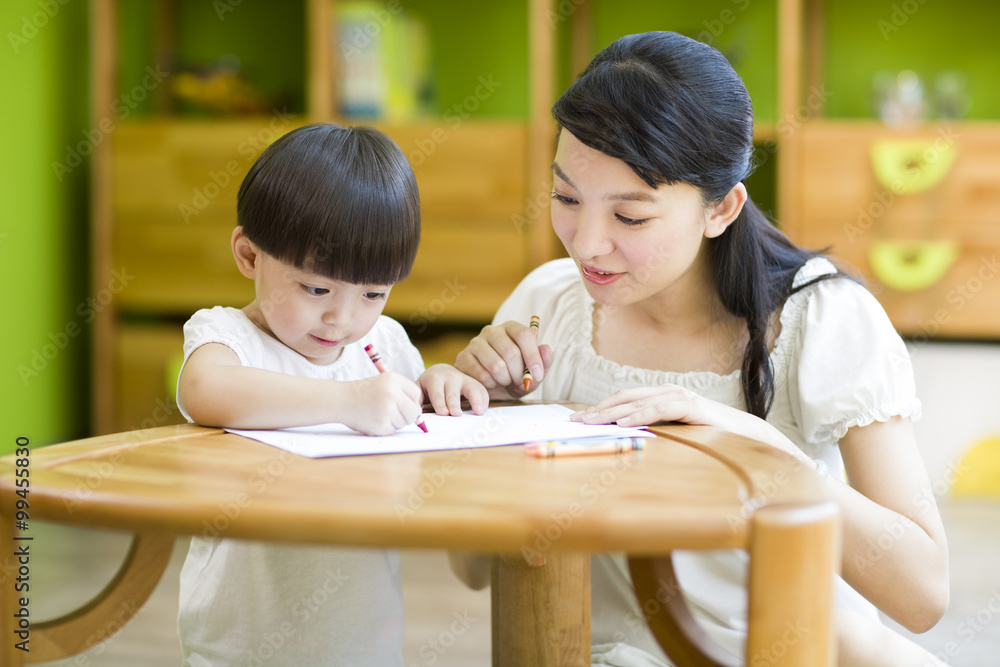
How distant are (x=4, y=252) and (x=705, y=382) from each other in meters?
2.21

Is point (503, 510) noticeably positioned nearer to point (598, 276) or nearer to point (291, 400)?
point (291, 400)

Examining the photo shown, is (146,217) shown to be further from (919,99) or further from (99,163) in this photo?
(919,99)

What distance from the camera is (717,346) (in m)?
1.19

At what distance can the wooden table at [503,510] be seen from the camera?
55 cm

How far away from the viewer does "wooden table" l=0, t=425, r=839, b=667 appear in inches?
21.7

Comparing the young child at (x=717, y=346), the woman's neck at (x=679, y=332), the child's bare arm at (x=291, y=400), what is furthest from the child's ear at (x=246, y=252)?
the woman's neck at (x=679, y=332)

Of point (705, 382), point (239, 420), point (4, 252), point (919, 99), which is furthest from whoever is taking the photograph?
point (919, 99)

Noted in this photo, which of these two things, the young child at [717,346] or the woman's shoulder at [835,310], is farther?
A: the woman's shoulder at [835,310]

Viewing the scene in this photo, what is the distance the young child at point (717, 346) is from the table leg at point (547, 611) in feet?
0.51

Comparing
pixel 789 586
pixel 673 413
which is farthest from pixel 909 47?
pixel 789 586

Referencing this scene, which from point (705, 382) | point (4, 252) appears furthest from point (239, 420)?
point (4, 252)

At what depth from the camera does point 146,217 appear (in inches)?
115

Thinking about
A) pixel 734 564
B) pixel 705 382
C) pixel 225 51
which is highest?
pixel 225 51

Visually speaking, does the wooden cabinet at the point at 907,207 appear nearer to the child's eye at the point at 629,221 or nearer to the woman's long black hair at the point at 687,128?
the woman's long black hair at the point at 687,128
